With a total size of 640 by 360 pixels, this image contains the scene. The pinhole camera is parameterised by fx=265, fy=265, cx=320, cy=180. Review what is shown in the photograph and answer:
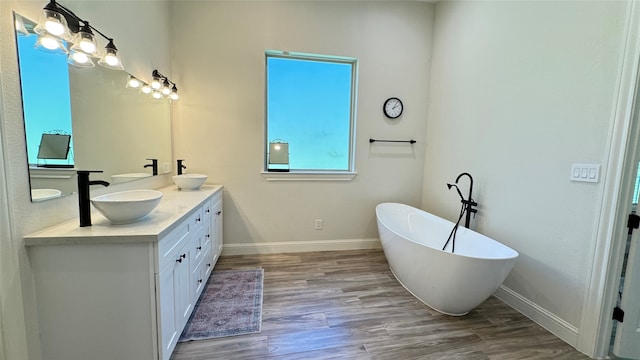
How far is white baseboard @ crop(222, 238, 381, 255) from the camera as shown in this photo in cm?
330

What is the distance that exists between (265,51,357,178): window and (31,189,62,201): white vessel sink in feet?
6.66

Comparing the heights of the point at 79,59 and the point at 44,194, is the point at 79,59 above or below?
above

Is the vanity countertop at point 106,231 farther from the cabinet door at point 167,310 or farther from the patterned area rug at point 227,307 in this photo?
the patterned area rug at point 227,307

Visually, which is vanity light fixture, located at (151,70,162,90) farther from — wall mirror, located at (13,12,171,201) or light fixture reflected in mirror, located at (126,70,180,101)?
wall mirror, located at (13,12,171,201)

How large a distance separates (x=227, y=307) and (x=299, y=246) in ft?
4.40

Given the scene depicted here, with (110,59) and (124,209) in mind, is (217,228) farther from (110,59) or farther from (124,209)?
(110,59)

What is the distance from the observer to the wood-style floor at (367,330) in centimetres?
176

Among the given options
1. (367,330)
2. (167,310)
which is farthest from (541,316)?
(167,310)

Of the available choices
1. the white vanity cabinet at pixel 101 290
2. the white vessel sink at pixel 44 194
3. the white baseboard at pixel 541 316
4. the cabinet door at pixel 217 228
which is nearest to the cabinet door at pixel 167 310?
the white vanity cabinet at pixel 101 290

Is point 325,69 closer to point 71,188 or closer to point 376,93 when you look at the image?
point 376,93

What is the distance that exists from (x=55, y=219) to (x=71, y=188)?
7.6 inches

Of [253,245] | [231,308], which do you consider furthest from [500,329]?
[253,245]

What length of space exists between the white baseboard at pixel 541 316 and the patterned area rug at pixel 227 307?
2.16 m

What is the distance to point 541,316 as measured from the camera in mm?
2080
